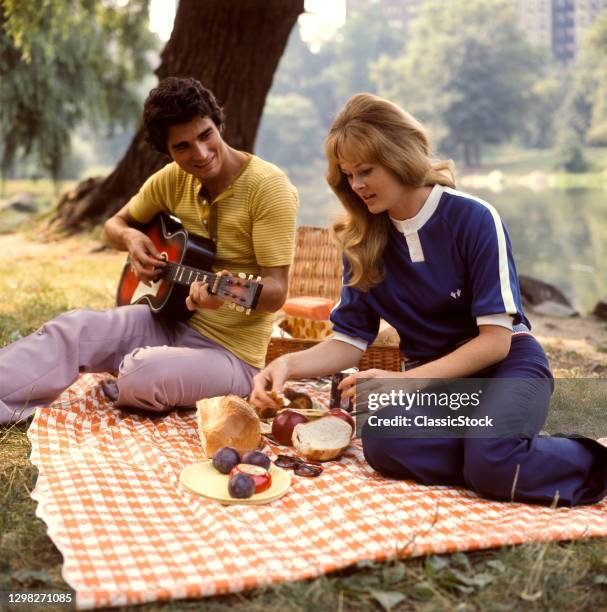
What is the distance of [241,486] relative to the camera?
9.17 ft

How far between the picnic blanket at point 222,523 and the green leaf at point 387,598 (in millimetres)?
141

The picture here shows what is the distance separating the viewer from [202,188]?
396cm

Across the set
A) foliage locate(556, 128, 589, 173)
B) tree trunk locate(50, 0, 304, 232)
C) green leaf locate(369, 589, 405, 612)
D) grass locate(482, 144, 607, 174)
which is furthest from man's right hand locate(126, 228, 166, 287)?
foliage locate(556, 128, 589, 173)

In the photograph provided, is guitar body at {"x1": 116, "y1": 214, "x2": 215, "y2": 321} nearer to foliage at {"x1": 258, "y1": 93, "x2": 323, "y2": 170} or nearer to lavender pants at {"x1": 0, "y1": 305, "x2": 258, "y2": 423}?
lavender pants at {"x1": 0, "y1": 305, "x2": 258, "y2": 423}

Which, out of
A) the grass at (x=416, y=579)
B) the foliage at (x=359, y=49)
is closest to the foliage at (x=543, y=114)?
the foliage at (x=359, y=49)

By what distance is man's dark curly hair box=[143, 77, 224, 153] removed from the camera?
3.63m

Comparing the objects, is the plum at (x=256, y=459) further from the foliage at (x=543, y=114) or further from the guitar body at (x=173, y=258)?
the foliage at (x=543, y=114)

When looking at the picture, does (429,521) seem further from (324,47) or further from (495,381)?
(324,47)

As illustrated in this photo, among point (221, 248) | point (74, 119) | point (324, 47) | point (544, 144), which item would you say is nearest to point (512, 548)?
point (221, 248)

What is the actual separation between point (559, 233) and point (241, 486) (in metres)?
23.9

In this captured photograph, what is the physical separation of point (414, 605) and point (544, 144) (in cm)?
6392

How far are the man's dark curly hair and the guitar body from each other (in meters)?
0.43

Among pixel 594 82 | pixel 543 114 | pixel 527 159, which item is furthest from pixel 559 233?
pixel 543 114

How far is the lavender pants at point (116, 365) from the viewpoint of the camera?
11.8ft
